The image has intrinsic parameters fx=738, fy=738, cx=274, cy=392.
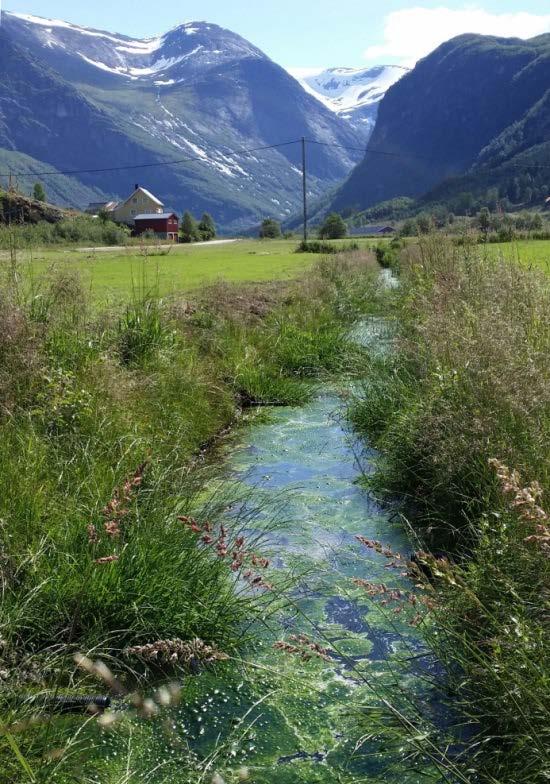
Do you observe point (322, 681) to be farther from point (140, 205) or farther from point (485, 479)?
point (140, 205)

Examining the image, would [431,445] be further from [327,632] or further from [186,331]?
[186,331]

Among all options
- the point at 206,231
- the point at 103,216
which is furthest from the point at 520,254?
the point at 206,231

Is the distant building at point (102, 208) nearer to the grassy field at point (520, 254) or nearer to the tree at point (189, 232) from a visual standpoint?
the tree at point (189, 232)

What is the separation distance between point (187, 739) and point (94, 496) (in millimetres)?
2028

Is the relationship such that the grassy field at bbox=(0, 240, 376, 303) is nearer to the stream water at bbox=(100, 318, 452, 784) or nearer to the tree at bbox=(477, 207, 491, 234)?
the stream water at bbox=(100, 318, 452, 784)

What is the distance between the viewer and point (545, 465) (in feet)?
15.5

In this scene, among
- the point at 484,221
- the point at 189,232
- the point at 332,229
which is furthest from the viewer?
the point at 189,232

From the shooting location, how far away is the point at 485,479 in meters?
5.56

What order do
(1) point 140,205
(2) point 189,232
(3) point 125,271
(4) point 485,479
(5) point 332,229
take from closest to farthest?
(4) point 485,479
(3) point 125,271
(5) point 332,229
(2) point 189,232
(1) point 140,205

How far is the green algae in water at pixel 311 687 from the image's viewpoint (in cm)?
375

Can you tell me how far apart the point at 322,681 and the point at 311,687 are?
118 millimetres

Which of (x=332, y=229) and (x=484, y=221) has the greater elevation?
(x=332, y=229)

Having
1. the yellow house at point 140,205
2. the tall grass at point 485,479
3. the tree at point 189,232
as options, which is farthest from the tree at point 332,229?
the tall grass at point 485,479

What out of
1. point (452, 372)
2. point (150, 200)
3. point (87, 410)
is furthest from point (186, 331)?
point (150, 200)
